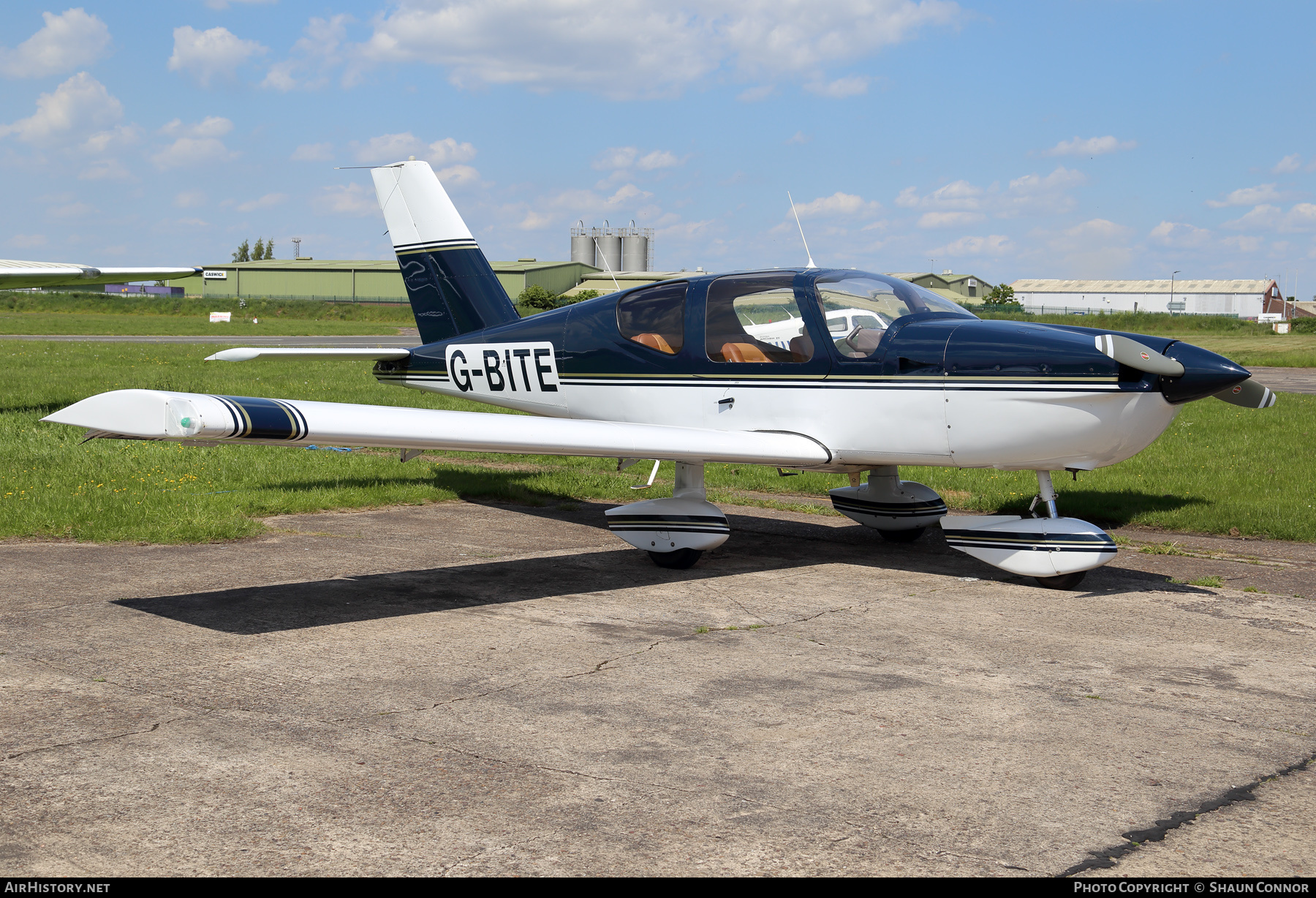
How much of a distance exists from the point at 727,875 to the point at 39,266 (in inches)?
735

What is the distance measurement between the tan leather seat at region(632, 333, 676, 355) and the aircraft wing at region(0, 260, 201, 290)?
11814 mm

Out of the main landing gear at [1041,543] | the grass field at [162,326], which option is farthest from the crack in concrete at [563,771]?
the grass field at [162,326]

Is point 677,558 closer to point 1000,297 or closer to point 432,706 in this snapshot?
point 432,706

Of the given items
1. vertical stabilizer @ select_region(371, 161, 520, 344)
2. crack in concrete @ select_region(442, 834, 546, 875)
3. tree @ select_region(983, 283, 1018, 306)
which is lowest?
crack in concrete @ select_region(442, 834, 546, 875)

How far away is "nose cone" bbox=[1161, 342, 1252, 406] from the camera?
6867 mm

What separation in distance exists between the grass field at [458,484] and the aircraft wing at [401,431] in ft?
9.54

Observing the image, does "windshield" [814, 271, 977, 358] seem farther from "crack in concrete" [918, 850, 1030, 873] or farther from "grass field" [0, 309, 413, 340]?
"grass field" [0, 309, 413, 340]

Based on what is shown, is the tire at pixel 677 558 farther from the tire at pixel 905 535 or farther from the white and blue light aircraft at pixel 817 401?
the tire at pixel 905 535

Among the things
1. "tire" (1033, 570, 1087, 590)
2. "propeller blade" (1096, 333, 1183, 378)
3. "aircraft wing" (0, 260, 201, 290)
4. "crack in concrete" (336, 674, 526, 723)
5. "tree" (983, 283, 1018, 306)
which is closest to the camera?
"crack in concrete" (336, 674, 526, 723)

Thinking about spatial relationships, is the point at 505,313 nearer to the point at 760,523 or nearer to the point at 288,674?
the point at 760,523

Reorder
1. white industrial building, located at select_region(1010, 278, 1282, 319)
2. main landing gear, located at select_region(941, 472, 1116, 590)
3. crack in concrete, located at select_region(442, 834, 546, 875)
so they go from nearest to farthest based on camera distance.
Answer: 1. crack in concrete, located at select_region(442, 834, 546, 875)
2. main landing gear, located at select_region(941, 472, 1116, 590)
3. white industrial building, located at select_region(1010, 278, 1282, 319)

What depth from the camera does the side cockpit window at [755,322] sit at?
8117 mm

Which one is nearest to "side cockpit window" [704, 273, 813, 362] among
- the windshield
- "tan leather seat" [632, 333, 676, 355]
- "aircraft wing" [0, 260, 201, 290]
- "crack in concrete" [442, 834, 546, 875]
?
the windshield

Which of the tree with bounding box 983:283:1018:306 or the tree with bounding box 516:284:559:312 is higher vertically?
the tree with bounding box 983:283:1018:306
